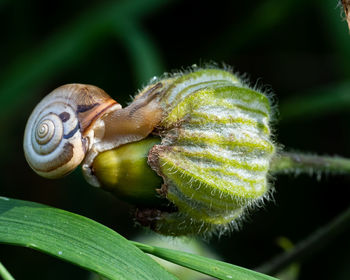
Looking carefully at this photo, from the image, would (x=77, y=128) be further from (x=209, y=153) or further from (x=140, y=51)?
(x=140, y=51)

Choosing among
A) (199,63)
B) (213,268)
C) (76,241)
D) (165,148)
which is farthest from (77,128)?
(199,63)

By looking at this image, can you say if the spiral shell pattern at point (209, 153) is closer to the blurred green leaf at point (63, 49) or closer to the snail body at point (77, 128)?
the snail body at point (77, 128)

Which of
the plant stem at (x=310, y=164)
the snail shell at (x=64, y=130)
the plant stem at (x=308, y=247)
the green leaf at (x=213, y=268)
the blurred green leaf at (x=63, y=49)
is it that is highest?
the blurred green leaf at (x=63, y=49)

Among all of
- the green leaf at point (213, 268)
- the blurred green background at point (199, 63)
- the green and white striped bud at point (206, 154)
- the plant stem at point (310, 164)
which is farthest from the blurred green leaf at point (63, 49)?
the green leaf at point (213, 268)

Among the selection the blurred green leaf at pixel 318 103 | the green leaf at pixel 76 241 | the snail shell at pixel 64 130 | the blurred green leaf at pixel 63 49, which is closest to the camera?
the green leaf at pixel 76 241

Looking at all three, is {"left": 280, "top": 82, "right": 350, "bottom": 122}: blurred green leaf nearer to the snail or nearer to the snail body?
the snail

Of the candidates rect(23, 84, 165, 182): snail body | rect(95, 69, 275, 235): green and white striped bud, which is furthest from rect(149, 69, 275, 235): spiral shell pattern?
rect(23, 84, 165, 182): snail body

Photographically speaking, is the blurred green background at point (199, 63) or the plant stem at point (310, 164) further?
the blurred green background at point (199, 63)
